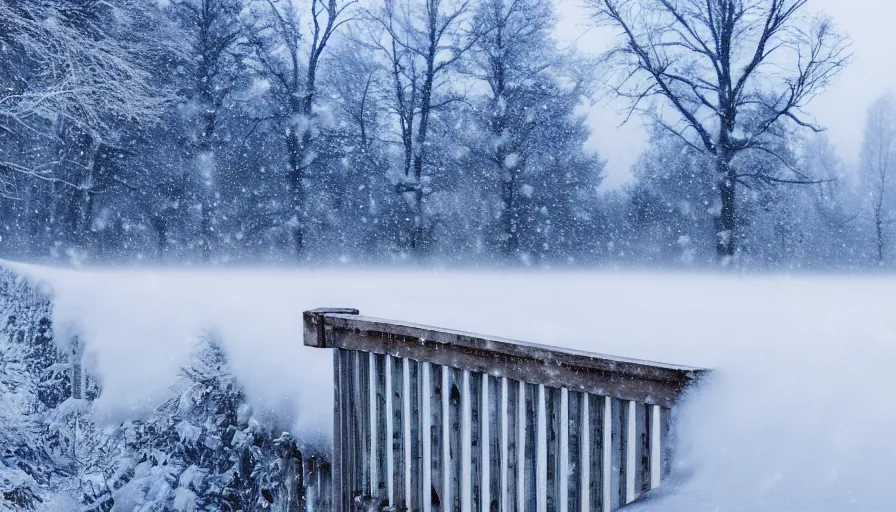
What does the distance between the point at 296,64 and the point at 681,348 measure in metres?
17.0

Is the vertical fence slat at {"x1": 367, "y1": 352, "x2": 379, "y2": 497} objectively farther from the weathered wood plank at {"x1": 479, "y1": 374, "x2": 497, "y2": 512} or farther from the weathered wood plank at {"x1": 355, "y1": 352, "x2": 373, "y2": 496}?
the weathered wood plank at {"x1": 479, "y1": 374, "x2": 497, "y2": 512}

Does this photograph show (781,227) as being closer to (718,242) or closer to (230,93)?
(718,242)

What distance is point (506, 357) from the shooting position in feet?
11.1

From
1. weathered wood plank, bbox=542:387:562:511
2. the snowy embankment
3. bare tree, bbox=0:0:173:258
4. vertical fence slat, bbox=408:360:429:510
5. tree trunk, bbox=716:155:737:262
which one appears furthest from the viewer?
tree trunk, bbox=716:155:737:262

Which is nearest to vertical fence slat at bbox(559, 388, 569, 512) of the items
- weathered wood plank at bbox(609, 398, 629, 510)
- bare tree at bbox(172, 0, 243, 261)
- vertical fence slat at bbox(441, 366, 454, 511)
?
weathered wood plank at bbox(609, 398, 629, 510)

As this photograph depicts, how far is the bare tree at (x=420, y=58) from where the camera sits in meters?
18.6

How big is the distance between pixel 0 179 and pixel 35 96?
9.81 feet

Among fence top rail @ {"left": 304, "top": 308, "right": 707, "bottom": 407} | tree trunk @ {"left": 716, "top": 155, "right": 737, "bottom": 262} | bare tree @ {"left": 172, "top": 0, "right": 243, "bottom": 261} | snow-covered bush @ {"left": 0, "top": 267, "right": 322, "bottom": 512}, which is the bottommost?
snow-covered bush @ {"left": 0, "top": 267, "right": 322, "bottom": 512}

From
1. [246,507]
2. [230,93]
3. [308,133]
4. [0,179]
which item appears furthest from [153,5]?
[246,507]

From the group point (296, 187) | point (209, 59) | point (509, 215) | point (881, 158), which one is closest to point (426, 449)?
point (509, 215)

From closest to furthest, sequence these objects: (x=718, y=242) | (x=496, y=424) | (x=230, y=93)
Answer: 1. (x=496, y=424)
2. (x=718, y=242)
3. (x=230, y=93)

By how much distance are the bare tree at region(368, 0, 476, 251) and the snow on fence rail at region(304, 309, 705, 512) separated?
1403cm

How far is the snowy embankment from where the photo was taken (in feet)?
9.02

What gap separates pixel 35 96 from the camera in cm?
1356
